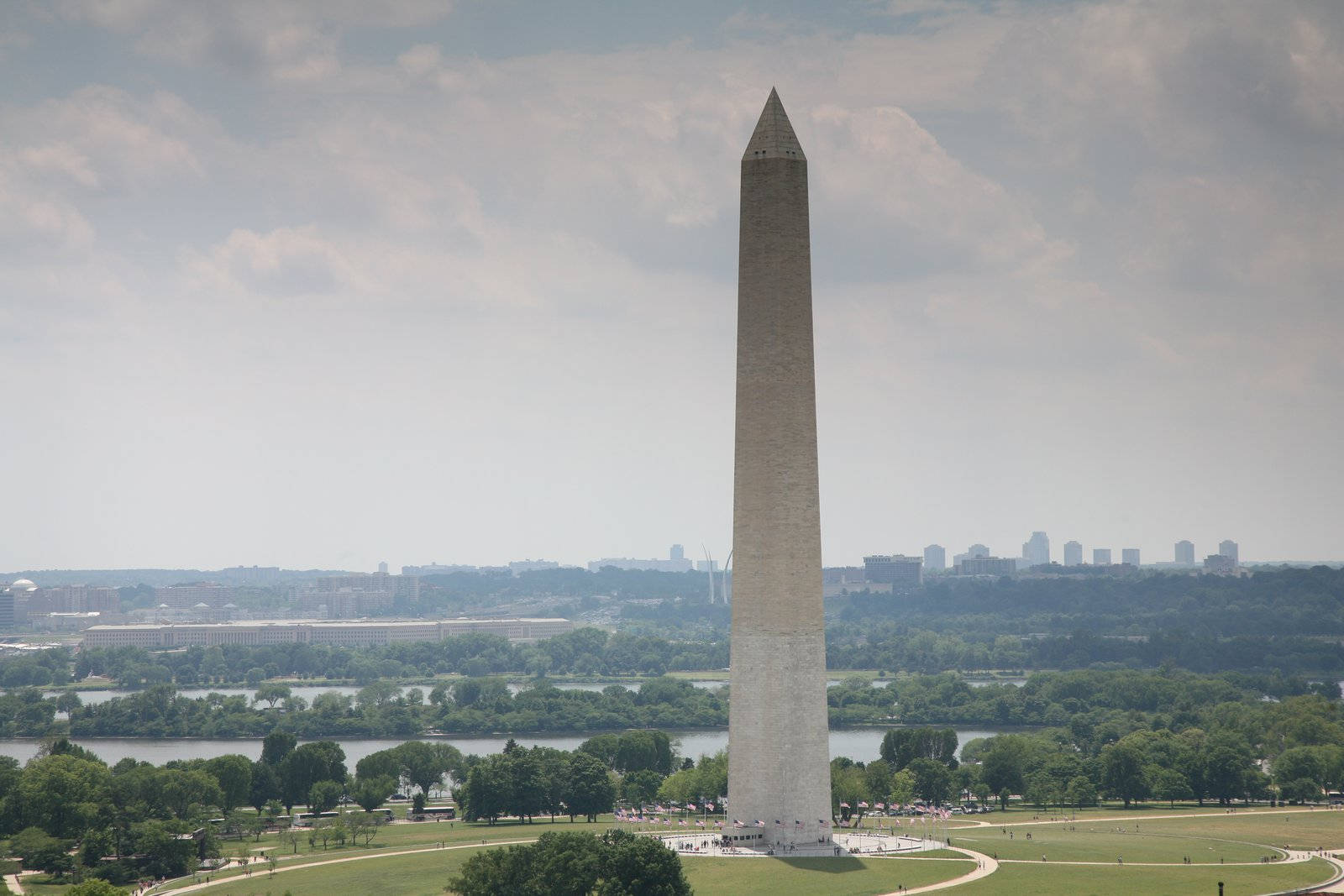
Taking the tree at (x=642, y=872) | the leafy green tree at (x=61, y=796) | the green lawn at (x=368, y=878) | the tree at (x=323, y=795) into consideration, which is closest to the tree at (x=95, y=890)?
the green lawn at (x=368, y=878)

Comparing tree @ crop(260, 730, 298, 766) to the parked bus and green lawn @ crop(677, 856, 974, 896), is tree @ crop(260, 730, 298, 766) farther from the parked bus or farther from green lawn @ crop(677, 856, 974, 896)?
green lawn @ crop(677, 856, 974, 896)

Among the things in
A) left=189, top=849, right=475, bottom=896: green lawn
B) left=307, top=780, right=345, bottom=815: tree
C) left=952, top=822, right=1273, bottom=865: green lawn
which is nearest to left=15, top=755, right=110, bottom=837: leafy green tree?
left=307, top=780, right=345, bottom=815: tree

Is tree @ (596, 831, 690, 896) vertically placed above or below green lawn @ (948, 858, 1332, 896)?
above

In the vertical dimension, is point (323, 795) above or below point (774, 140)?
below

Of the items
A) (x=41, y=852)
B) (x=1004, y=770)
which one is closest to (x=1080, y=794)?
(x=1004, y=770)

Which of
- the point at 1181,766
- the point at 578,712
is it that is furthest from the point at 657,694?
the point at 1181,766

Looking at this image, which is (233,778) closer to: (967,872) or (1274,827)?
(967,872)
